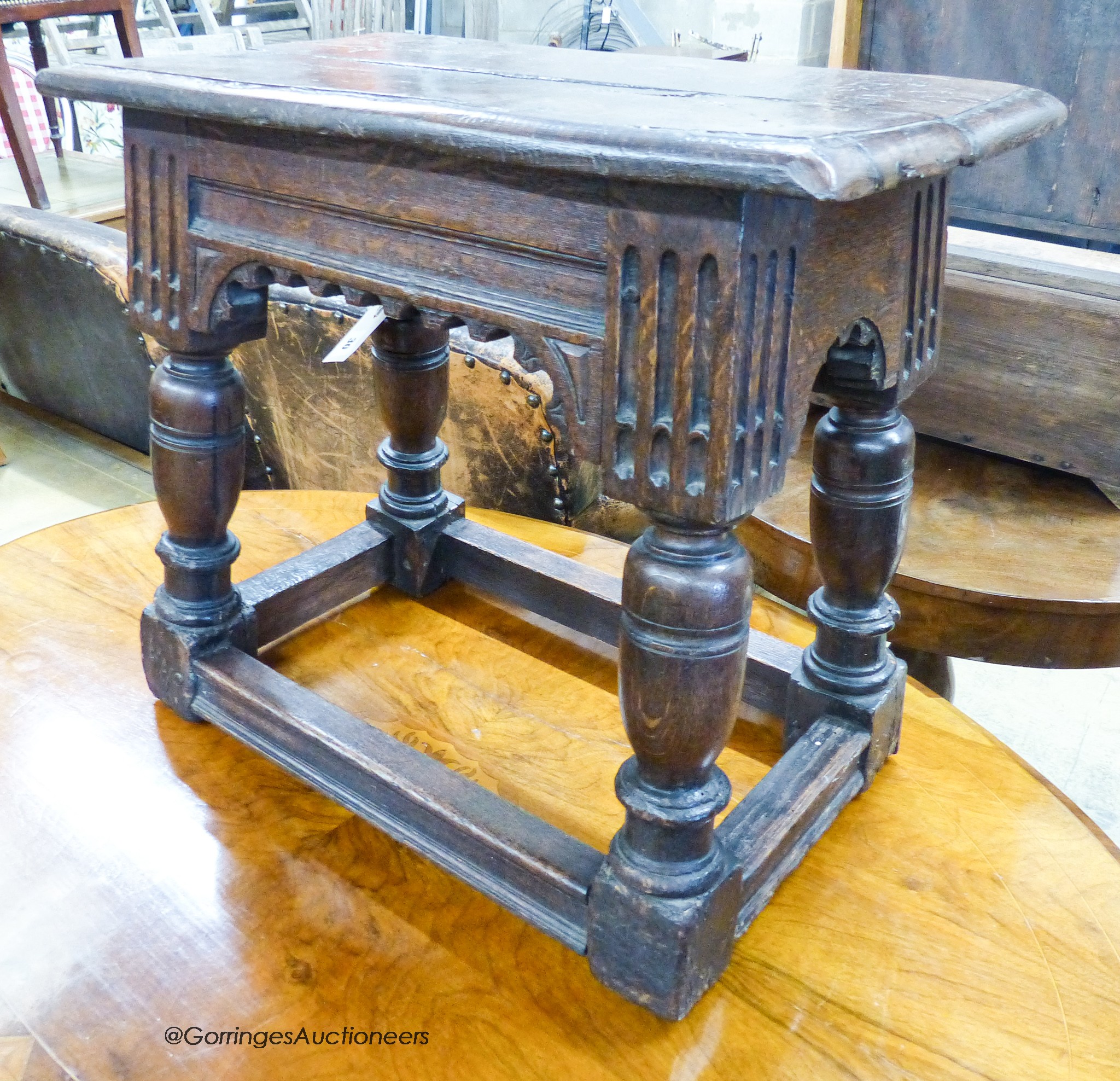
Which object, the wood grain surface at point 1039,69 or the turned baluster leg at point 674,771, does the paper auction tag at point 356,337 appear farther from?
the wood grain surface at point 1039,69

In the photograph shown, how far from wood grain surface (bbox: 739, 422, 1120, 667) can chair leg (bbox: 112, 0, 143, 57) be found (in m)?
2.72

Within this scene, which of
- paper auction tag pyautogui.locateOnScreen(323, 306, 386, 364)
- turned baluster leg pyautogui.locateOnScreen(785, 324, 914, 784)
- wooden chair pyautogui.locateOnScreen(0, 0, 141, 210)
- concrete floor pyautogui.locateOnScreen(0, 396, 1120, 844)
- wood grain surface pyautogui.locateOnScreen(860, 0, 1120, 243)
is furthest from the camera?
wooden chair pyautogui.locateOnScreen(0, 0, 141, 210)

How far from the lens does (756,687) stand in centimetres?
96

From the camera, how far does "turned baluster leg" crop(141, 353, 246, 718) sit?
2.87 feet

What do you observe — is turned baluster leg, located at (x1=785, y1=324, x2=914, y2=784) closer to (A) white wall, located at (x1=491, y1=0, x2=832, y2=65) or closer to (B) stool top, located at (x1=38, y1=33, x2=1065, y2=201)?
(B) stool top, located at (x1=38, y1=33, x2=1065, y2=201)

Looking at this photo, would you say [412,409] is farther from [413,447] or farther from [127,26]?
[127,26]

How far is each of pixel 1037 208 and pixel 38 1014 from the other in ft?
9.35

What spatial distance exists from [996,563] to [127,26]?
2999 mm

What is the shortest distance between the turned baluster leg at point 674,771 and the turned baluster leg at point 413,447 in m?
0.49

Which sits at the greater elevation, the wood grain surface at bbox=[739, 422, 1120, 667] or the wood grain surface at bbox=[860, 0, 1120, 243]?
the wood grain surface at bbox=[860, 0, 1120, 243]

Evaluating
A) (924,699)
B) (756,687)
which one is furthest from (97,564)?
(924,699)

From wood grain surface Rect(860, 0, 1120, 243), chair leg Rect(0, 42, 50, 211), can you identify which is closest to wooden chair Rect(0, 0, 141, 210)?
chair leg Rect(0, 42, 50, 211)

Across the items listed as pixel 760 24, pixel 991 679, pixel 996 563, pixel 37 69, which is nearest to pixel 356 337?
pixel 996 563

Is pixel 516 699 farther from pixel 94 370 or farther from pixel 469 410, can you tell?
pixel 94 370
